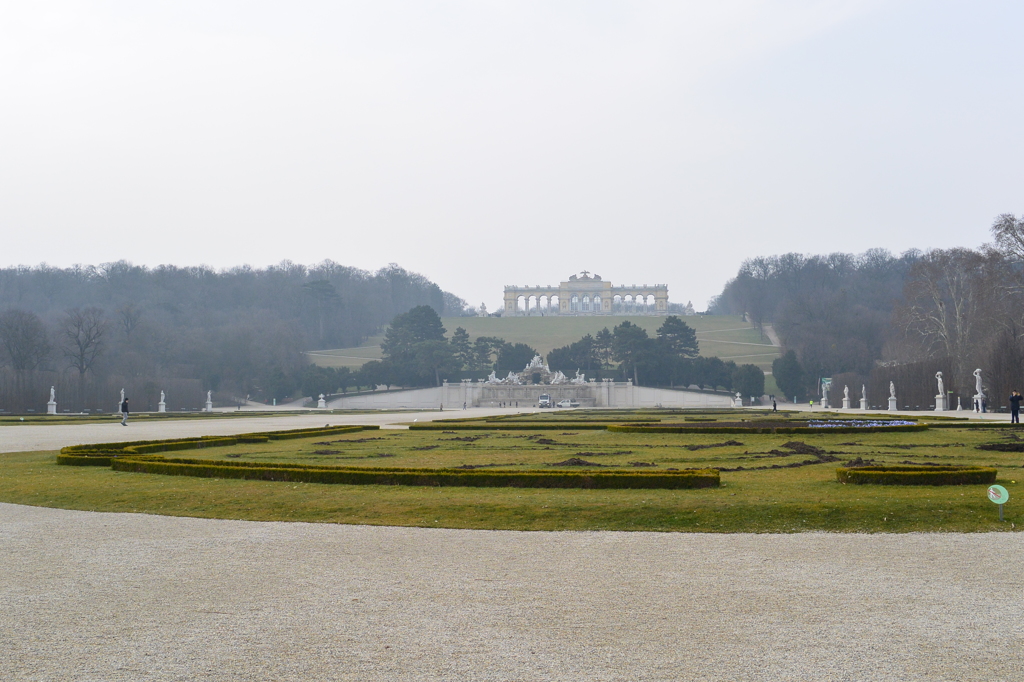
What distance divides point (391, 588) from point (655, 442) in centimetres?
1642

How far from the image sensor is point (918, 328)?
58281 millimetres

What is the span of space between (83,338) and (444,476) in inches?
2773

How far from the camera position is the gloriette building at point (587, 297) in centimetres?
15200

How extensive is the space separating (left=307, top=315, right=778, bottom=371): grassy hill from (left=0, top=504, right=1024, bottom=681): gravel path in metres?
88.2

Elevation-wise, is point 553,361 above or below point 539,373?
above

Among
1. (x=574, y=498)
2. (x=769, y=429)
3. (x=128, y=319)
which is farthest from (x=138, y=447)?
(x=128, y=319)

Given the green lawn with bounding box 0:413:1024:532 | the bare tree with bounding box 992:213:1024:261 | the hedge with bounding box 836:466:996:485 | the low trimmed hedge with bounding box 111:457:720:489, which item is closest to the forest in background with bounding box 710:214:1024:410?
the bare tree with bounding box 992:213:1024:261

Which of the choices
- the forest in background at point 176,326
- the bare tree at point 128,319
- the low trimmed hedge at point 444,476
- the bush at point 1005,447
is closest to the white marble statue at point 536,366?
the forest in background at point 176,326

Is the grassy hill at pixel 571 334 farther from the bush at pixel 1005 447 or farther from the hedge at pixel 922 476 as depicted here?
the hedge at pixel 922 476

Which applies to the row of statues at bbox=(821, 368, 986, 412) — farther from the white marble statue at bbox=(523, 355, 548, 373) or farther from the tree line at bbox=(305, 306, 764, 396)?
the white marble statue at bbox=(523, 355, 548, 373)

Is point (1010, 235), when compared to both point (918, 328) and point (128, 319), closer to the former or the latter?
point (918, 328)

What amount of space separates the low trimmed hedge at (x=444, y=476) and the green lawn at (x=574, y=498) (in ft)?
0.95

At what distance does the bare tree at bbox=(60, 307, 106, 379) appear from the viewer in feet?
228

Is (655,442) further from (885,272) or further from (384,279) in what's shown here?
(384,279)
